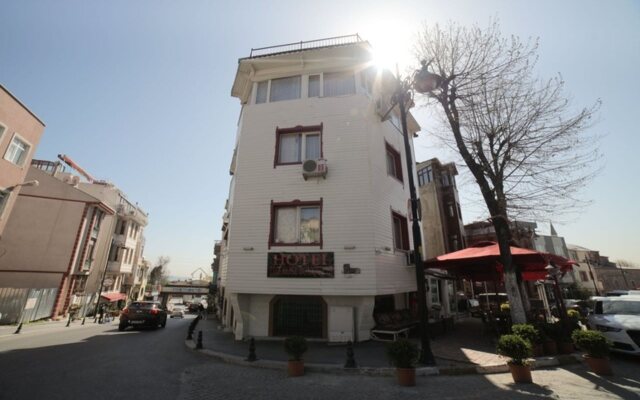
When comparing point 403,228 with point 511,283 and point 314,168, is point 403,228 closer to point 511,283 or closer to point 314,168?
point 511,283

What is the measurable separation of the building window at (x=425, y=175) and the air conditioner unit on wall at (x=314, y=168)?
23293 millimetres

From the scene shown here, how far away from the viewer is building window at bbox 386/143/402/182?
49.6ft

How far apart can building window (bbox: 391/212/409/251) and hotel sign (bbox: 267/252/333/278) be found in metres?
4.21

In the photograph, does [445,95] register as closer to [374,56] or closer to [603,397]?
[374,56]

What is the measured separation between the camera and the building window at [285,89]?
1447cm

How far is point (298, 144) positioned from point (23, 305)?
24860 millimetres

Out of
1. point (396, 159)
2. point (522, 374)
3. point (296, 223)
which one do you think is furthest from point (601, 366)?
point (396, 159)

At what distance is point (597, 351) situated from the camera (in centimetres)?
703

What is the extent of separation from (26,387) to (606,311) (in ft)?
59.1

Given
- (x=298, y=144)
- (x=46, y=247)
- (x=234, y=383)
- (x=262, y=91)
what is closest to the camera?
(x=234, y=383)

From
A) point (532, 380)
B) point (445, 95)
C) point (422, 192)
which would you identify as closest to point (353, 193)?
point (445, 95)

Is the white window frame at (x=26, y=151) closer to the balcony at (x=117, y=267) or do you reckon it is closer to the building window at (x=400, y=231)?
the building window at (x=400, y=231)

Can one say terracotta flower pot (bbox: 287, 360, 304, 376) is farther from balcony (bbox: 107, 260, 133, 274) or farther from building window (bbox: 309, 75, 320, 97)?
balcony (bbox: 107, 260, 133, 274)

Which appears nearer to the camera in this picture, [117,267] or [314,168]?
[314,168]
